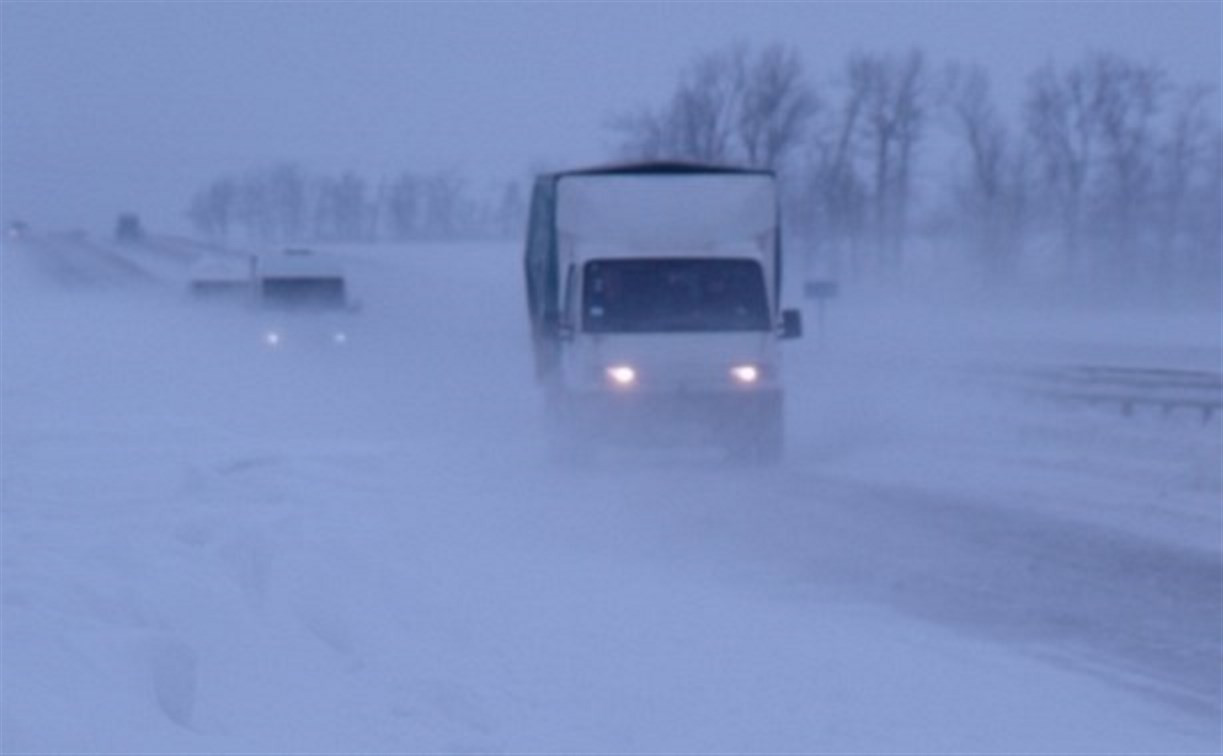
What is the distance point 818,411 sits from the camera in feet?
112

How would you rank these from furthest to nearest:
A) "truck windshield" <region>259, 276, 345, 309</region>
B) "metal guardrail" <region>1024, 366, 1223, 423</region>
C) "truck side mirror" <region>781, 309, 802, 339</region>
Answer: "truck windshield" <region>259, 276, 345, 309</region> → "metal guardrail" <region>1024, 366, 1223, 423</region> → "truck side mirror" <region>781, 309, 802, 339</region>

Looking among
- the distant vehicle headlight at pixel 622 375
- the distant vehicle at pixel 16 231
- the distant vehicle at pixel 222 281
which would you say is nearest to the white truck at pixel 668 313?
the distant vehicle headlight at pixel 622 375

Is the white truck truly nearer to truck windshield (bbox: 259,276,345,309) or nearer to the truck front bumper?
the truck front bumper

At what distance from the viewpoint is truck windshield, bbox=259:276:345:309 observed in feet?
158

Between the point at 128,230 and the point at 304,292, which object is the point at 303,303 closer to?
the point at 304,292

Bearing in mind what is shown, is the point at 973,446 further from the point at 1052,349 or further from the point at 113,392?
the point at 1052,349

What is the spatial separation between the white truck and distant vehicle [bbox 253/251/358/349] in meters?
22.8

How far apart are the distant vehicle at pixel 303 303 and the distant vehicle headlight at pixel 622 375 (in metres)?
23.9

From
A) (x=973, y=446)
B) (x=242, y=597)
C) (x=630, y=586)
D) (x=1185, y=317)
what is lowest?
(x=1185, y=317)

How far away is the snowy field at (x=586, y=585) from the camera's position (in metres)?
8.96

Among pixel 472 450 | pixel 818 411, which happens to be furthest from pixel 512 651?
pixel 818 411

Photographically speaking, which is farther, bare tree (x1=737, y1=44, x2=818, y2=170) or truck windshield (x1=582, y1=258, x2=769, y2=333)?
bare tree (x1=737, y1=44, x2=818, y2=170)

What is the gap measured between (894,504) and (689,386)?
3.75 metres

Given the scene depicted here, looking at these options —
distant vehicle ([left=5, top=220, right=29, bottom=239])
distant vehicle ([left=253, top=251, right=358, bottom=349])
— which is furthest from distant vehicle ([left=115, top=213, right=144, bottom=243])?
distant vehicle ([left=253, top=251, right=358, bottom=349])
